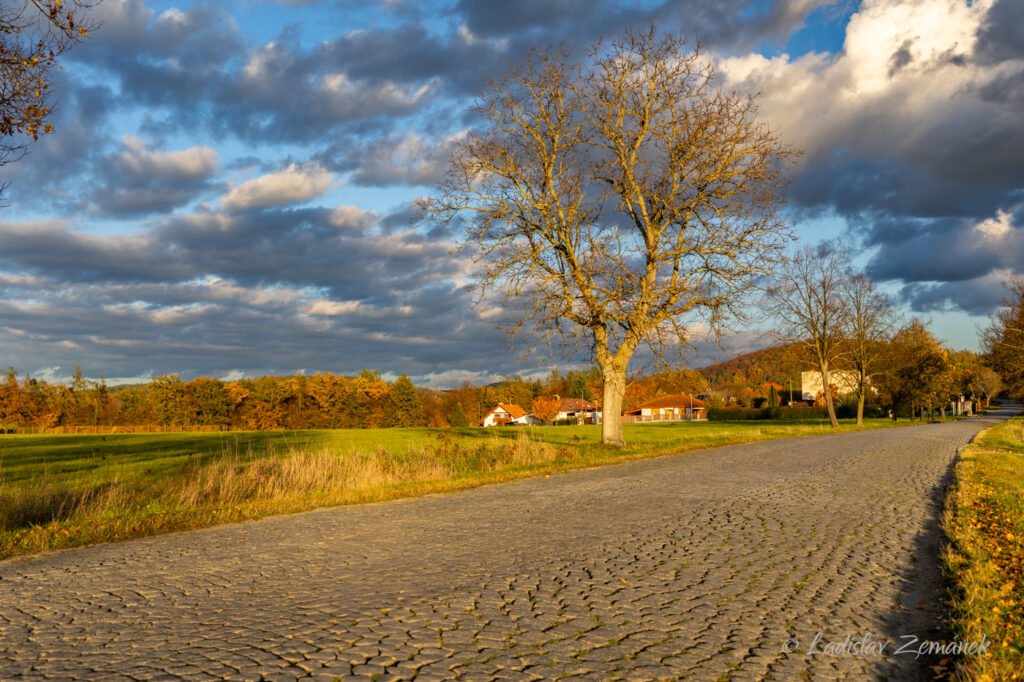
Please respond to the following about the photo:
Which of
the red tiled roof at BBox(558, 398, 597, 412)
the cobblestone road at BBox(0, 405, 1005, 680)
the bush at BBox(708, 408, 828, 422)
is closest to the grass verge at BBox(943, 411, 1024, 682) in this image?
the cobblestone road at BBox(0, 405, 1005, 680)

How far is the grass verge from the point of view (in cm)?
396

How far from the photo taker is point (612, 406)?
2156cm

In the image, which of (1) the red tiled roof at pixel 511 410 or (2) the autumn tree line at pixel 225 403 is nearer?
(2) the autumn tree line at pixel 225 403

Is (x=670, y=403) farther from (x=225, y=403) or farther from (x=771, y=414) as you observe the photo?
(x=225, y=403)

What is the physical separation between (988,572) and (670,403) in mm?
133794

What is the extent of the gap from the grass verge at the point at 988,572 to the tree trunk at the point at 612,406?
33.5 ft

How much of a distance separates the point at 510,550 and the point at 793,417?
71.3 meters

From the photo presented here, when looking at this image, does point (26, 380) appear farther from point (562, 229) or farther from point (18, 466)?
point (562, 229)

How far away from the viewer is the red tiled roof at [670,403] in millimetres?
133875

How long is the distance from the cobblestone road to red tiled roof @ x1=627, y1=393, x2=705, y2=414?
419ft

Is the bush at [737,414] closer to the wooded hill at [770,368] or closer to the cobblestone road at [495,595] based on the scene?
the wooded hill at [770,368]

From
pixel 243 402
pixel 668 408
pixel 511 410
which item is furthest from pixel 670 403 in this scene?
pixel 243 402

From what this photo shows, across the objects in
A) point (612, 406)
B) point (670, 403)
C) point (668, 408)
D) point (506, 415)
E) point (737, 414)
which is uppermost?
point (612, 406)

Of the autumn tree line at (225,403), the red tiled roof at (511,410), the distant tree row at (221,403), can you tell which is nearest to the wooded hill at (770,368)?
the autumn tree line at (225,403)
